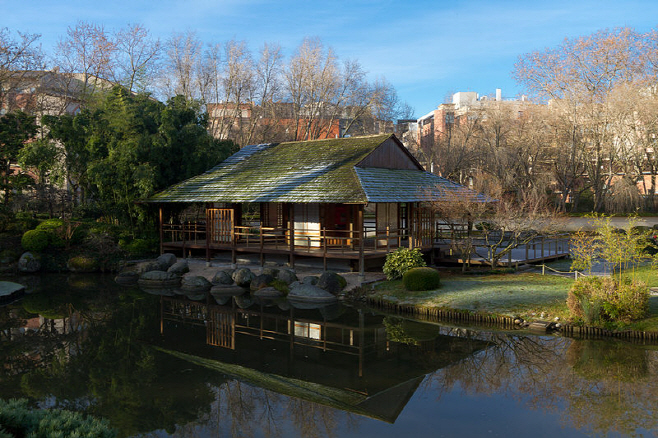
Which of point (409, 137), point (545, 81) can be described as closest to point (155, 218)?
point (545, 81)

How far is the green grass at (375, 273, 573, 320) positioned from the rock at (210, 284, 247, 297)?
5311 millimetres

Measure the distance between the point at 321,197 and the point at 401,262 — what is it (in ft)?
12.5

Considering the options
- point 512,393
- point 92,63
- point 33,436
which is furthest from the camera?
point 92,63

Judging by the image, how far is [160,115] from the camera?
2636 cm

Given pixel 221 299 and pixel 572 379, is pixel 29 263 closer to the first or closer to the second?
pixel 221 299

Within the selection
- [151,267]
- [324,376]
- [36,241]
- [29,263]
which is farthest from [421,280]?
[36,241]

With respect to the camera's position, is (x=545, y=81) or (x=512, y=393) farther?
(x=545, y=81)

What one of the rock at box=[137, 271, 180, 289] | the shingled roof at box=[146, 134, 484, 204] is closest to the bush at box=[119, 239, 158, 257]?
the shingled roof at box=[146, 134, 484, 204]

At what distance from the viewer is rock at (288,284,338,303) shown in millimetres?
17172

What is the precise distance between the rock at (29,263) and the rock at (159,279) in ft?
21.7

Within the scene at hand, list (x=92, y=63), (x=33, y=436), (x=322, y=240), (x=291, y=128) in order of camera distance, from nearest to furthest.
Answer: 1. (x=33, y=436)
2. (x=322, y=240)
3. (x=92, y=63)
4. (x=291, y=128)

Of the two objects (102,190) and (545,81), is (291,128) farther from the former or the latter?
(102,190)

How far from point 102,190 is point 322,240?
1237 centimetres

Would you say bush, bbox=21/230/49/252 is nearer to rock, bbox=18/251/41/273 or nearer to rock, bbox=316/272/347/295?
rock, bbox=18/251/41/273
